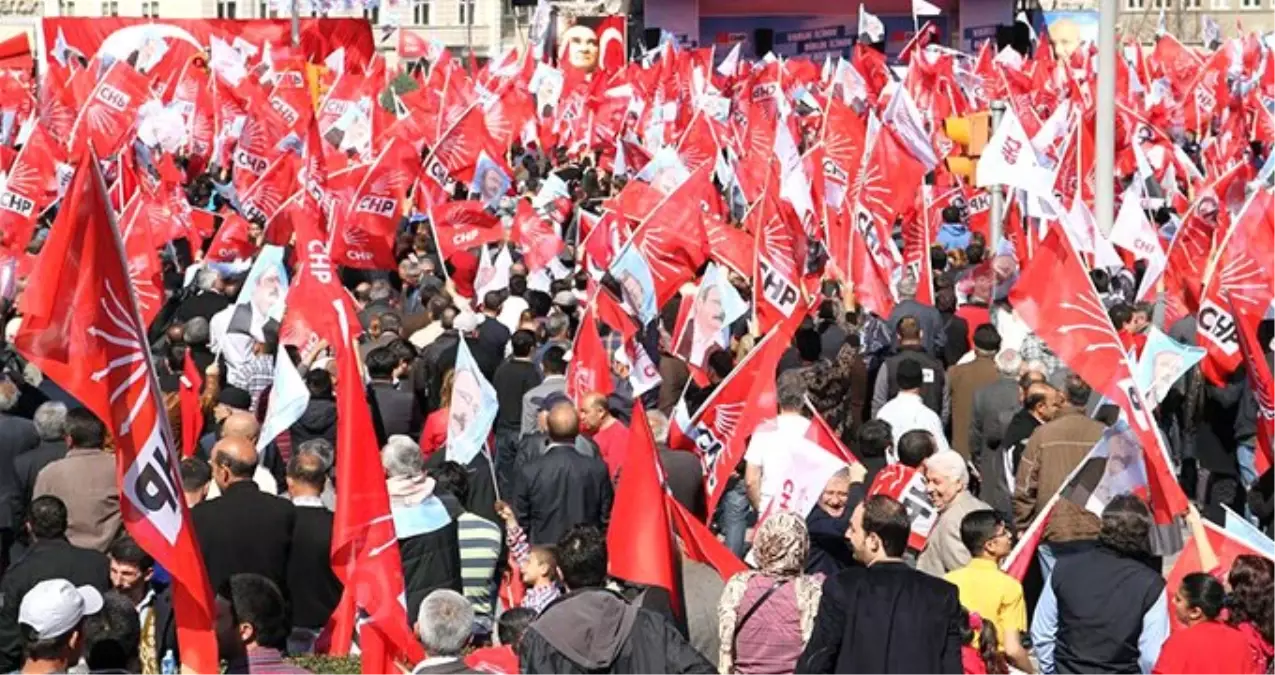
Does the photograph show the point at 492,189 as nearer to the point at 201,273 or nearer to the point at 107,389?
the point at 201,273

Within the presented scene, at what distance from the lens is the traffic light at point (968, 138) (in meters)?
21.8

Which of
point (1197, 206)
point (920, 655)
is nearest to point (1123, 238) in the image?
point (1197, 206)

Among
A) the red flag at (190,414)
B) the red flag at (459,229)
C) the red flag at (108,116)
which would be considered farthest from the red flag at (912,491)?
the red flag at (108,116)

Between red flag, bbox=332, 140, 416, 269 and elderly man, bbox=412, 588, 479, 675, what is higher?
elderly man, bbox=412, 588, 479, 675

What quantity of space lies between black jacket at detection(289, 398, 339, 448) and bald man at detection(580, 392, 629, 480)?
126 cm

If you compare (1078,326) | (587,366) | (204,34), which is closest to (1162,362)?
(1078,326)

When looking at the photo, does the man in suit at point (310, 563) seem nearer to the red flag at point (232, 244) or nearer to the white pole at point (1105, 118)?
the white pole at point (1105, 118)

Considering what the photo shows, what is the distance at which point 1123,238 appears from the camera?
17203 millimetres

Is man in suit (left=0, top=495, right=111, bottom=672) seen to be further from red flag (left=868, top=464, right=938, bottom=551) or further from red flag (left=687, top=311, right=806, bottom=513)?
red flag (left=687, top=311, right=806, bottom=513)

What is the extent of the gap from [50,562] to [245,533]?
0.78 meters

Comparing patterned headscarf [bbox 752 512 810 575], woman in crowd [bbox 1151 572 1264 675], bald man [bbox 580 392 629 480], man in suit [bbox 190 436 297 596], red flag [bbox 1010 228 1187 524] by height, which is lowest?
bald man [bbox 580 392 629 480]

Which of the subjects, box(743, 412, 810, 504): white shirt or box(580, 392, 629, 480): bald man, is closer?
box(743, 412, 810, 504): white shirt

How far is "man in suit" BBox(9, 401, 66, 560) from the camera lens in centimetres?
1116

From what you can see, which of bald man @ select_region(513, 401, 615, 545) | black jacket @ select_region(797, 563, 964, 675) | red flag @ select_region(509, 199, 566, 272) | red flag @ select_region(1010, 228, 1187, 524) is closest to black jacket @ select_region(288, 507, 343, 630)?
bald man @ select_region(513, 401, 615, 545)
